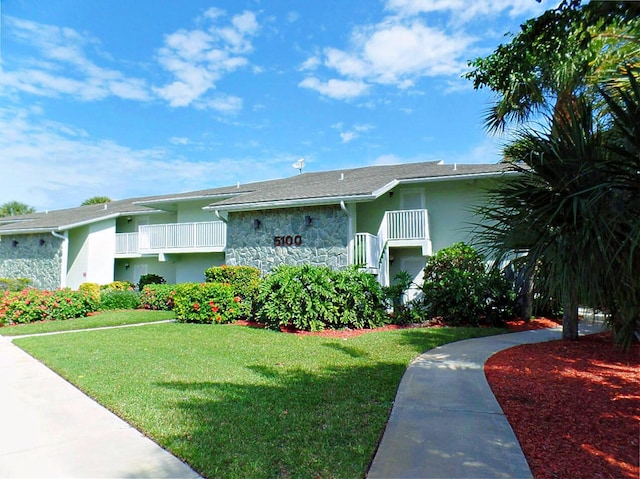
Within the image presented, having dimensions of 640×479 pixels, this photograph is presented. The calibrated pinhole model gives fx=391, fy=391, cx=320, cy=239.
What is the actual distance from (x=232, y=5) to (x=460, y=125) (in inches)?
317

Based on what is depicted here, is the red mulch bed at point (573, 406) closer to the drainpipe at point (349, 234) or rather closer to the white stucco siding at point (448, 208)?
the drainpipe at point (349, 234)

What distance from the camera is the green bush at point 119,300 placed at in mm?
16094

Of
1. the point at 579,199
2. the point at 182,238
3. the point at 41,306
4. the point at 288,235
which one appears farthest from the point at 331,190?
the point at 579,199

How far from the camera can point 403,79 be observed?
45.0 feet

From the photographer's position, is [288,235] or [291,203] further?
[288,235]

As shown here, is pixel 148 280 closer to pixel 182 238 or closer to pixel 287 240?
pixel 182 238

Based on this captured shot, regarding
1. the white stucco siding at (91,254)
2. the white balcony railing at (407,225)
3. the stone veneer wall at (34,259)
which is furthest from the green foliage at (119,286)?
the white balcony railing at (407,225)

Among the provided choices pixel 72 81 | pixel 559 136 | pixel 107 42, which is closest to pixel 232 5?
pixel 107 42

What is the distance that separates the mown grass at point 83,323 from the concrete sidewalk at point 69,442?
660 cm

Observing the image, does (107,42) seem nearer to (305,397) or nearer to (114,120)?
(114,120)

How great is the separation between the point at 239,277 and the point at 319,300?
181 inches

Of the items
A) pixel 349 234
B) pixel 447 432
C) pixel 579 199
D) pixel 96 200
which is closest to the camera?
pixel 579 199

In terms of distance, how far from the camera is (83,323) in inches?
487

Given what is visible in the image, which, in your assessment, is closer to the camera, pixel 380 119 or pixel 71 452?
pixel 71 452
